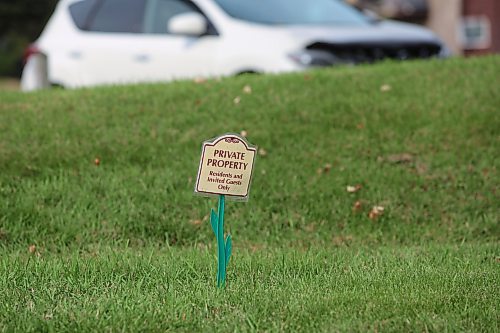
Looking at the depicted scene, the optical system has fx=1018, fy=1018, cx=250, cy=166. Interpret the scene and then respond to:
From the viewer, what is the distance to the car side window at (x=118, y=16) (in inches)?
406

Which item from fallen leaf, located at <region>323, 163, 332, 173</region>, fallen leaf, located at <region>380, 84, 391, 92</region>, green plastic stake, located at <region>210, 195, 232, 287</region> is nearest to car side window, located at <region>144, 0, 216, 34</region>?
fallen leaf, located at <region>380, 84, 391, 92</region>

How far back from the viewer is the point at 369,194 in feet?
24.7

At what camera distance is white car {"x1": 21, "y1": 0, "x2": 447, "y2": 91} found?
9594mm

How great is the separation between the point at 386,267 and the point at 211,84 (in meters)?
3.91

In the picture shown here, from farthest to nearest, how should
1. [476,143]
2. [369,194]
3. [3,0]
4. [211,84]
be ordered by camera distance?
[3,0] < [211,84] < [476,143] < [369,194]

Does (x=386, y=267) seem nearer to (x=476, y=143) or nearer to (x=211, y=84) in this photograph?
(x=476, y=143)

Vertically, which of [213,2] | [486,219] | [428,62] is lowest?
[486,219]

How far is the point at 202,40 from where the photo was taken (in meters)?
9.71

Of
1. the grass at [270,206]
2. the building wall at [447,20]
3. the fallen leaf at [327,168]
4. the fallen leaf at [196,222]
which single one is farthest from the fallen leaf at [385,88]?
the building wall at [447,20]

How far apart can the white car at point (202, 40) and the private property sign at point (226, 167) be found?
4793 mm

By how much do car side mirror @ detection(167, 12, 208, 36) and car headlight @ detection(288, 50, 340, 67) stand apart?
0.89 m

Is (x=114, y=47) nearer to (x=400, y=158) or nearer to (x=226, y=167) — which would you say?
(x=400, y=158)

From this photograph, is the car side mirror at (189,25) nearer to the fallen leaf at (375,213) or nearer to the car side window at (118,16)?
the car side window at (118,16)

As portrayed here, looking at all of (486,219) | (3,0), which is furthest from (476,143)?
(3,0)
